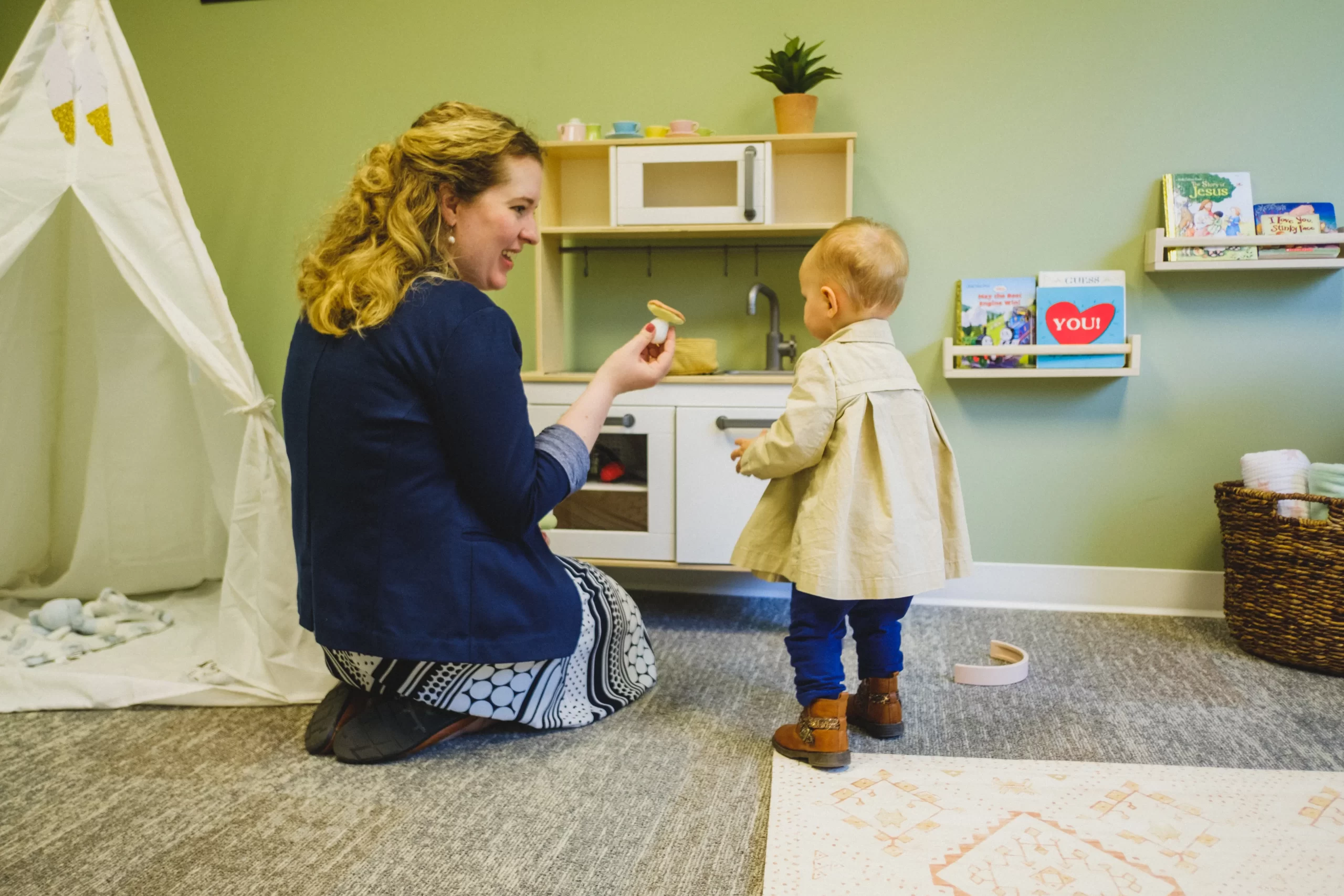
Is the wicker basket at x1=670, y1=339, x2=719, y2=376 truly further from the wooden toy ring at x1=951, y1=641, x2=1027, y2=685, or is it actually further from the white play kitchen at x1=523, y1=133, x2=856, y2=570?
the wooden toy ring at x1=951, y1=641, x2=1027, y2=685

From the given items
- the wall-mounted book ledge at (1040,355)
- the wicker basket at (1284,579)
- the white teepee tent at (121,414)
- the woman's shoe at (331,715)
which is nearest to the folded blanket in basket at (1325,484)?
the wicker basket at (1284,579)

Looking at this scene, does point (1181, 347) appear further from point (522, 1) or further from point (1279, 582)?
point (522, 1)

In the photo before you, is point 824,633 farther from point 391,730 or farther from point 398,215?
point 398,215

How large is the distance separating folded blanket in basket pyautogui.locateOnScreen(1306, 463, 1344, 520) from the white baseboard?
0.48m

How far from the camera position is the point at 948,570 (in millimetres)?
1754

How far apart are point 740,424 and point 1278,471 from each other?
1255 mm

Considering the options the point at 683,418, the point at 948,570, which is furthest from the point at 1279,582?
the point at 683,418

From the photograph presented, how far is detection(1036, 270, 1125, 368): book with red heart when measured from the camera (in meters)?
2.52

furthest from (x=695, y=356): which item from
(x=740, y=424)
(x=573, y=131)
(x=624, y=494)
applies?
(x=573, y=131)

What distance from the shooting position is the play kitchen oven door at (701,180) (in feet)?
8.03

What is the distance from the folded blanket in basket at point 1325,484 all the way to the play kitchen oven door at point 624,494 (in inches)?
58.1

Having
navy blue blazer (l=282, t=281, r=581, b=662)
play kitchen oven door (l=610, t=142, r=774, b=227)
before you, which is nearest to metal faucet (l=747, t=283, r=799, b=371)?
play kitchen oven door (l=610, t=142, r=774, b=227)

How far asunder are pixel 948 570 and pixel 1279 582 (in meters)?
0.93

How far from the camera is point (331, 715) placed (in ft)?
5.63
